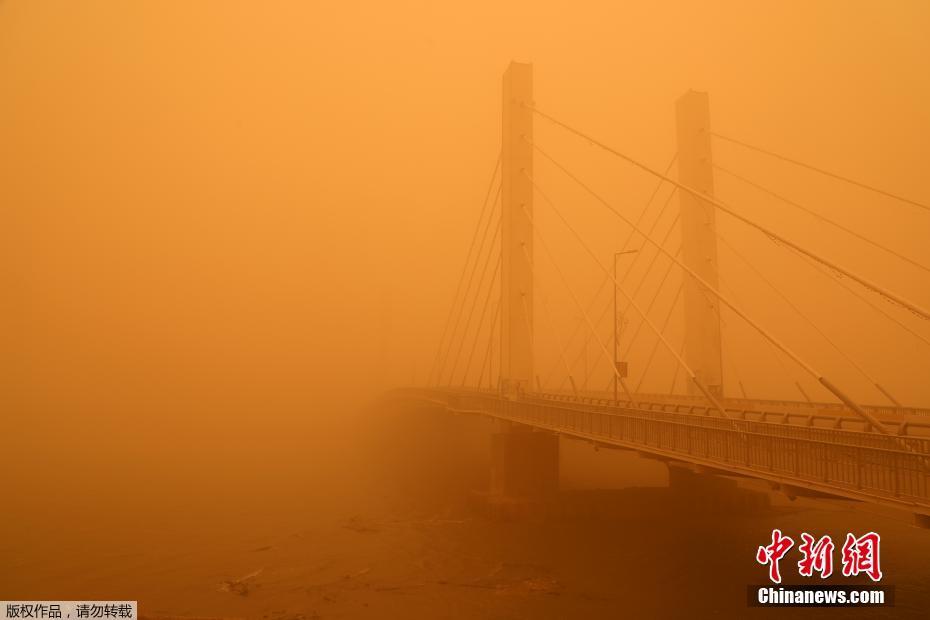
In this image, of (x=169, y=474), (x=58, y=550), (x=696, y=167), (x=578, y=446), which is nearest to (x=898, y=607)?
(x=696, y=167)

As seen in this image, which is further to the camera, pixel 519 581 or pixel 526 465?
pixel 526 465

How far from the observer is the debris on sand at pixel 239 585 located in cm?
1467

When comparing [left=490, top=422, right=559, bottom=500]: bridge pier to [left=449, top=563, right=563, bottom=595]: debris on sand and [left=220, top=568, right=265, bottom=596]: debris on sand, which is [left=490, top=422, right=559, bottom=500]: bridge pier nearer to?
[left=449, top=563, right=563, bottom=595]: debris on sand

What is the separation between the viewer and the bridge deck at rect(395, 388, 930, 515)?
790 centimetres

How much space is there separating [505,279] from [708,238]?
7.03m

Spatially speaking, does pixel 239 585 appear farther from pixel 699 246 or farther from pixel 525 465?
pixel 699 246

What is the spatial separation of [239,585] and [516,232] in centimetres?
1540

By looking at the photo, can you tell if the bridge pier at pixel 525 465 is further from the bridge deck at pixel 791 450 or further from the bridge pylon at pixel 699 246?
the bridge deck at pixel 791 450

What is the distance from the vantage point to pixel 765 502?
2327 cm

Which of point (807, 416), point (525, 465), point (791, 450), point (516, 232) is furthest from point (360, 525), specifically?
point (791, 450)

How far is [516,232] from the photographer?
25.8m

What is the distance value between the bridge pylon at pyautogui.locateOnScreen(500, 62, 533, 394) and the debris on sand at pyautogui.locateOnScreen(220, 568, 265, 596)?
10.9 meters

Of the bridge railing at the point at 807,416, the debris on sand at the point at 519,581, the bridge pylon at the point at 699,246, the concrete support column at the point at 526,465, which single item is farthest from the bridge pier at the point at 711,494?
the debris on sand at the point at 519,581

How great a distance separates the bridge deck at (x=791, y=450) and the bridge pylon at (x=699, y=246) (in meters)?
7.99
